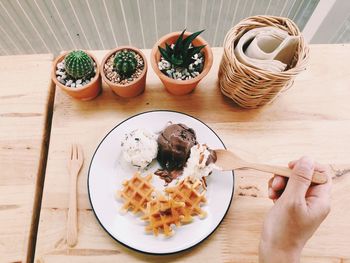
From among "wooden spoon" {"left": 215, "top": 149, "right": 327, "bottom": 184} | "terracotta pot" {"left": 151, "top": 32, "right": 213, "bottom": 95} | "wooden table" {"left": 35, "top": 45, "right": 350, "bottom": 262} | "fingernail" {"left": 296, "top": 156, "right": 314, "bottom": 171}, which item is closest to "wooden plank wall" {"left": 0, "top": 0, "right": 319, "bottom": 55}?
"wooden table" {"left": 35, "top": 45, "right": 350, "bottom": 262}

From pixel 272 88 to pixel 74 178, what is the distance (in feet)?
2.17

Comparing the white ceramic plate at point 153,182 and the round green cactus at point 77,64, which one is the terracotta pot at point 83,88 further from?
the white ceramic plate at point 153,182

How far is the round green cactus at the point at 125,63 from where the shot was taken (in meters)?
1.06

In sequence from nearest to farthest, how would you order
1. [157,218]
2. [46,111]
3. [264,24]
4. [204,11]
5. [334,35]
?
[157,218] < [264,24] < [46,111] < [204,11] < [334,35]

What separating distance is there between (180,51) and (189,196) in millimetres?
447

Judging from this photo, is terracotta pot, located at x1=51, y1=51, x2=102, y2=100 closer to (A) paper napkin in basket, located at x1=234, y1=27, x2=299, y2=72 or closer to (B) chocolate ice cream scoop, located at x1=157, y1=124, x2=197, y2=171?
(B) chocolate ice cream scoop, located at x1=157, y1=124, x2=197, y2=171

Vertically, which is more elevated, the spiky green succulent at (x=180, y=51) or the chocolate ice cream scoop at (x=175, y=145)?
the spiky green succulent at (x=180, y=51)

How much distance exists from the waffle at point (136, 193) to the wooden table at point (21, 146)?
29cm

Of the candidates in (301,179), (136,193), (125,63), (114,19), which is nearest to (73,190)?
(136,193)

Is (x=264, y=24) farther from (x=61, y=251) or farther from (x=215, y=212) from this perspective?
(x=61, y=251)

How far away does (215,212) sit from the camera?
98 cm


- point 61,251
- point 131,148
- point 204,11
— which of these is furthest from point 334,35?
point 61,251

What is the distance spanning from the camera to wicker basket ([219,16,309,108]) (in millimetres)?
947

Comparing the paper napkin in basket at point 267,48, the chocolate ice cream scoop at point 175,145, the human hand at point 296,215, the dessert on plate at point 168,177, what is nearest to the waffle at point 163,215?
the dessert on plate at point 168,177
